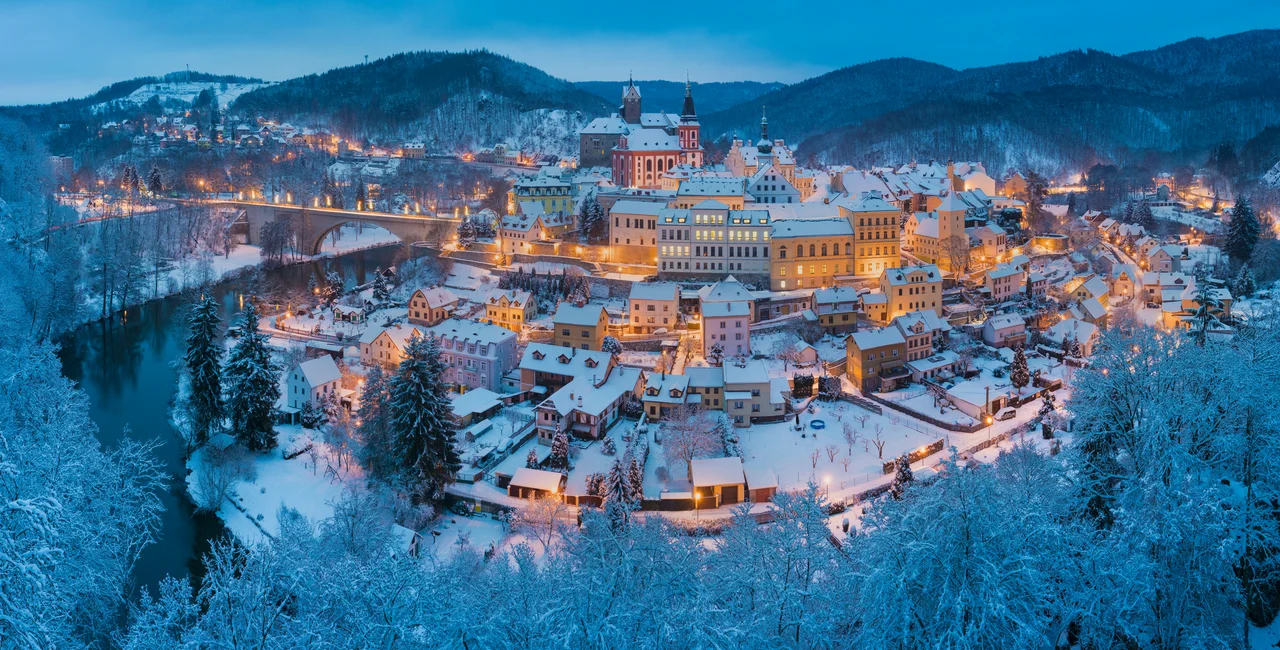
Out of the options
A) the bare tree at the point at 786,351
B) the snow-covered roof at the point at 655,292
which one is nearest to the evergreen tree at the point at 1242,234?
the bare tree at the point at 786,351

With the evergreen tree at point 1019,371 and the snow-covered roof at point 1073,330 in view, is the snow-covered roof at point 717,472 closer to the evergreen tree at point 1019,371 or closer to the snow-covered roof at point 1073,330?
the evergreen tree at point 1019,371

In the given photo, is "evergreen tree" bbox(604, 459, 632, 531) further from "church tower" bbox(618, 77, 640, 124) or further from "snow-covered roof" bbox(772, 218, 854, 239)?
"church tower" bbox(618, 77, 640, 124)

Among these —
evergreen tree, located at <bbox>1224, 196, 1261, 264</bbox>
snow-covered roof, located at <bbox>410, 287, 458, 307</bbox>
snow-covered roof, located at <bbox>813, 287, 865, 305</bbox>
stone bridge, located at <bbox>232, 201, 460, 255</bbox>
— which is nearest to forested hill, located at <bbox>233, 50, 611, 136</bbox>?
stone bridge, located at <bbox>232, 201, 460, 255</bbox>

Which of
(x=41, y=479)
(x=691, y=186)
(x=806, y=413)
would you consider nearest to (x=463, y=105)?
(x=691, y=186)

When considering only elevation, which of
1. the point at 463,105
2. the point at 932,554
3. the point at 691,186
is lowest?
the point at 932,554

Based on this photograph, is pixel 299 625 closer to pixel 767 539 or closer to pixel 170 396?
pixel 767 539

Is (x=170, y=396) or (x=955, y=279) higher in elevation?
(x=955, y=279)
